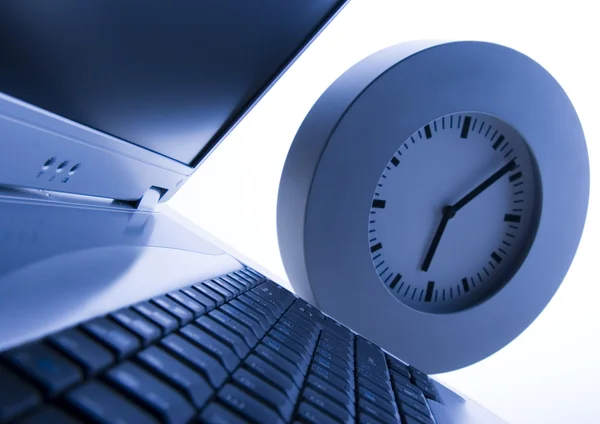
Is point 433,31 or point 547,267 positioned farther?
point 433,31

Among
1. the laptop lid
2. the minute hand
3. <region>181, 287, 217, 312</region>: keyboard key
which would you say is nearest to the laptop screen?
the laptop lid

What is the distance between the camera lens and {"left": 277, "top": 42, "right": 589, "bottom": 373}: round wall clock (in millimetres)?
535

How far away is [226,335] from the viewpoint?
25 centimetres

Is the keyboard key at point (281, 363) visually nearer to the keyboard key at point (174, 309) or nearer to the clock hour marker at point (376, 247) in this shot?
the keyboard key at point (174, 309)

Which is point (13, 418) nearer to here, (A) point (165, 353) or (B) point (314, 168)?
(A) point (165, 353)

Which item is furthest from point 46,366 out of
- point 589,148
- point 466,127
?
point 589,148

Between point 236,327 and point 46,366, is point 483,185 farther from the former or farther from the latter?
point 46,366

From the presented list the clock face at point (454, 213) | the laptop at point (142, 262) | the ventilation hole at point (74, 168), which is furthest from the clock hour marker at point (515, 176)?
the ventilation hole at point (74, 168)

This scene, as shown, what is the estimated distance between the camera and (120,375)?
0.15m

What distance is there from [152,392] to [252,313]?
17cm

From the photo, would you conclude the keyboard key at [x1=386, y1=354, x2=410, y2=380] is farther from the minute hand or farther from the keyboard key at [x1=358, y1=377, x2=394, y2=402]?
the minute hand

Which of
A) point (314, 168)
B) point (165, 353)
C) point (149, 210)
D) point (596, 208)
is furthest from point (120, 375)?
point (596, 208)

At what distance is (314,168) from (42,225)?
0.27 meters

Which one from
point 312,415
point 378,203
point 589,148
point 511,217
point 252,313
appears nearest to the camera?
point 312,415
